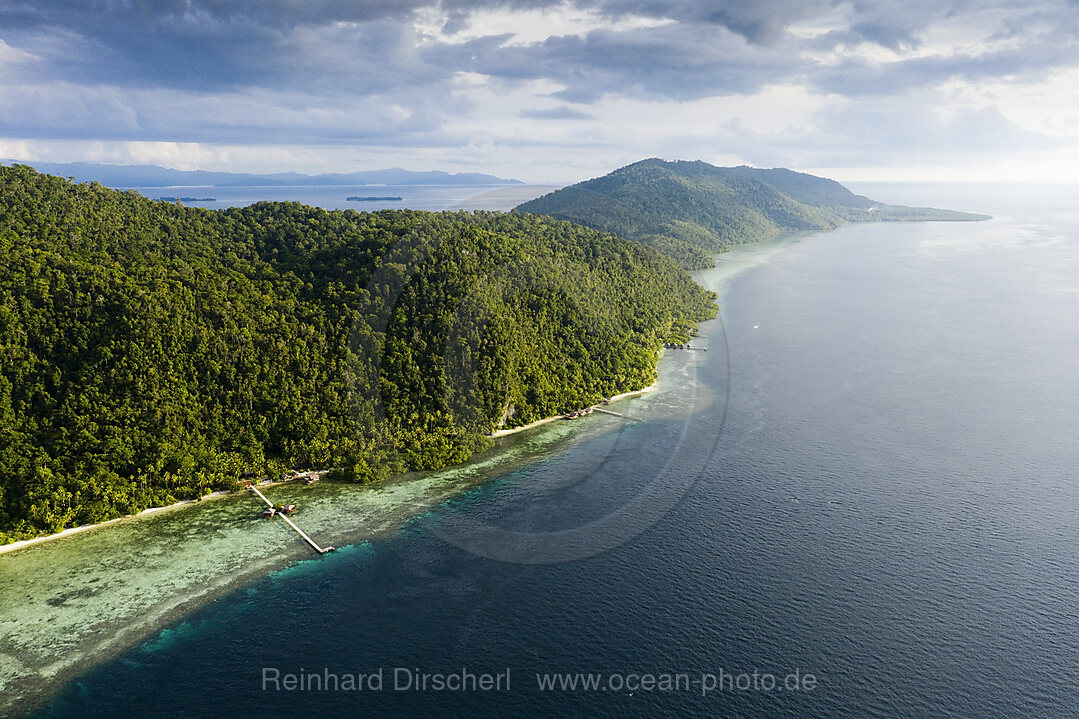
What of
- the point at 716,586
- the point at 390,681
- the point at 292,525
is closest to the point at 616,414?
the point at 716,586

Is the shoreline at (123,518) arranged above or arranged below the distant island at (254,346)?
below

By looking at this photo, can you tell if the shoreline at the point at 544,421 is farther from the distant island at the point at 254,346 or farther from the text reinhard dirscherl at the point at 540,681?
the text reinhard dirscherl at the point at 540,681

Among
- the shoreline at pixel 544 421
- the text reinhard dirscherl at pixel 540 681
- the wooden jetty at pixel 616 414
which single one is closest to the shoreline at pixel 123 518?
the shoreline at pixel 544 421

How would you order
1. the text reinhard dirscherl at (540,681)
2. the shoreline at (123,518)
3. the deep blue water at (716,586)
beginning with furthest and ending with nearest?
the shoreline at (123,518)
the text reinhard dirscherl at (540,681)
the deep blue water at (716,586)

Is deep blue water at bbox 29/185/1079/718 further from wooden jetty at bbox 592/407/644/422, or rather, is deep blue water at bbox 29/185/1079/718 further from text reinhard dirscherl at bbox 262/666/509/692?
wooden jetty at bbox 592/407/644/422

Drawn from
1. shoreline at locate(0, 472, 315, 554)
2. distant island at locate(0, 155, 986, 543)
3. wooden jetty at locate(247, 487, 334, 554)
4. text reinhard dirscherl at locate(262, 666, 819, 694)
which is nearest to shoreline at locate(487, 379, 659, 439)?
distant island at locate(0, 155, 986, 543)

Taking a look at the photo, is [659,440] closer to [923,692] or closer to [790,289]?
[923,692]

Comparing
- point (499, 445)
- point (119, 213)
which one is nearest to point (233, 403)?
point (499, 445)
